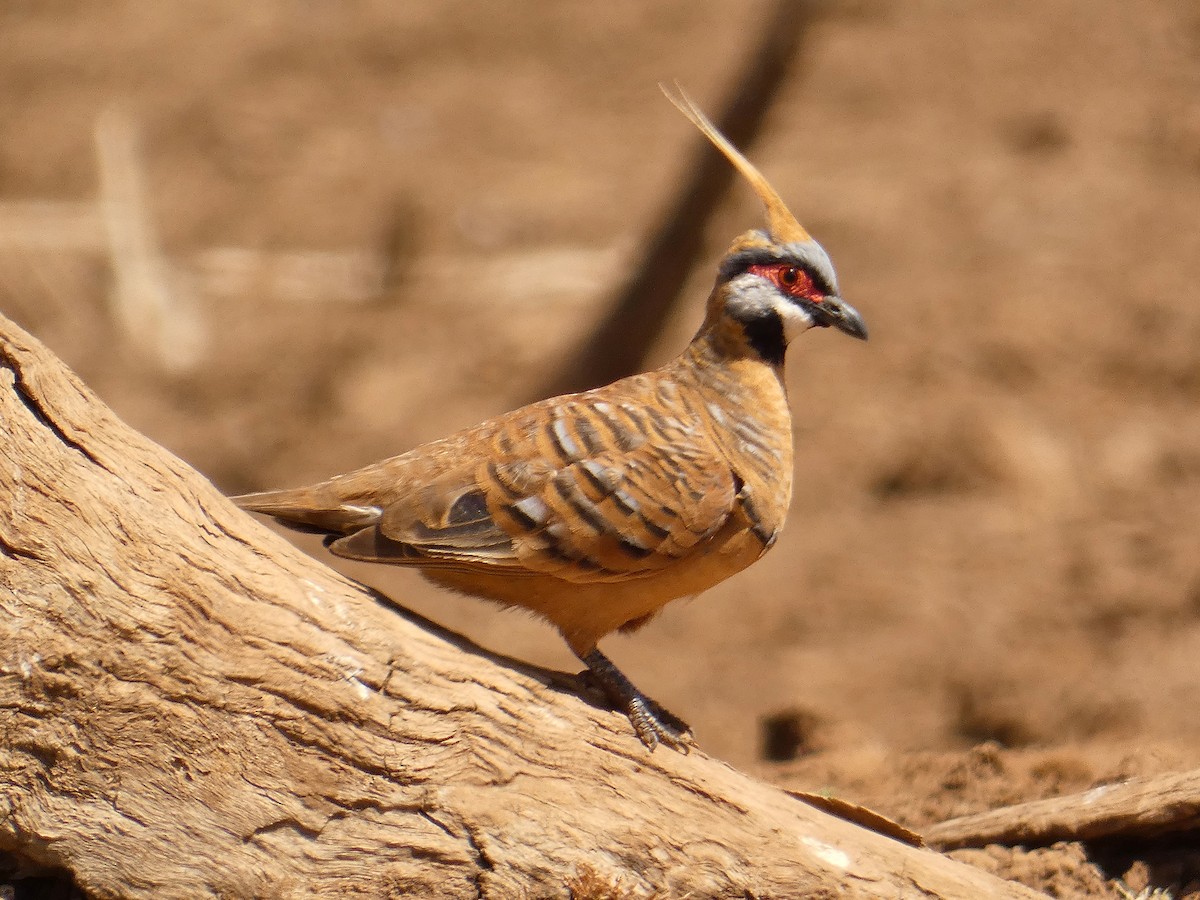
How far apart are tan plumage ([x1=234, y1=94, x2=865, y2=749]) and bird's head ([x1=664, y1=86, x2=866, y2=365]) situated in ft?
1.06

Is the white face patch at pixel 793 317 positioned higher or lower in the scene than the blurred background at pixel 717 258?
lower

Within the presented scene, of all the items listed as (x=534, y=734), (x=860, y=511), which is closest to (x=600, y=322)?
(x=860, y=511)

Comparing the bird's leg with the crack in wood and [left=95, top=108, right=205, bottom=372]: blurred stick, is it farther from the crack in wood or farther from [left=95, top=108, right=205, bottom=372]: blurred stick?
[left=95, top=108, right=205, bottom=372]: blurred stick

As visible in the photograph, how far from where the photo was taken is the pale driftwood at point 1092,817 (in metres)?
4.27

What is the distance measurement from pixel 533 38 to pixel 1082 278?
598 cm

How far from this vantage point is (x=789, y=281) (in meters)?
4.71

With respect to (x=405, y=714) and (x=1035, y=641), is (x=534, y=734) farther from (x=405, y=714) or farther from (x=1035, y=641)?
(x=1035, y=641)

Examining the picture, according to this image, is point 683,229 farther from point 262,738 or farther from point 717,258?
point 262,738

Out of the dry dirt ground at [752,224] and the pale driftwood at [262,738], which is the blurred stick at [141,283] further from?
the pale driftwood at [262,738]

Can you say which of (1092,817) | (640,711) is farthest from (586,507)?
(1092,817)

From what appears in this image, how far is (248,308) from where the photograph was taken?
1146 cm

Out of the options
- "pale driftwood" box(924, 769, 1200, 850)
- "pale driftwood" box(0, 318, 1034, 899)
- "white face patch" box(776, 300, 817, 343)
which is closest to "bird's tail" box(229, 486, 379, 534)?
"pale driftwood" box(0, 318, 1034, 899)

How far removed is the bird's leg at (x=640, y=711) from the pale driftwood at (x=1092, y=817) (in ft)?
4.05

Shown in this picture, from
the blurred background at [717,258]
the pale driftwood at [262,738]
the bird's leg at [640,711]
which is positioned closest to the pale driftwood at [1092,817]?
the pale driftwood at [262,738]
